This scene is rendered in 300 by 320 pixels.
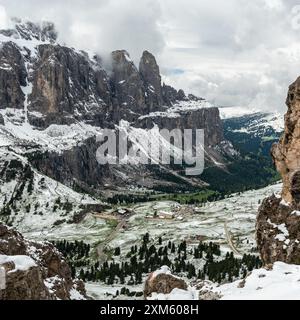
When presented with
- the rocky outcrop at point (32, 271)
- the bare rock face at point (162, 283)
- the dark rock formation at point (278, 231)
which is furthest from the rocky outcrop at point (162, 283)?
the dark rock formation at point (278, 231)

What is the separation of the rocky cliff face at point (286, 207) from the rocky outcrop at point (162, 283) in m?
22.4

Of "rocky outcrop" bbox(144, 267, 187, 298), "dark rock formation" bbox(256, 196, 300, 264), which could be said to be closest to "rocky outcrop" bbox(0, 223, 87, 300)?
"rocky outcrop" bbox(144, 267, 187, 298)

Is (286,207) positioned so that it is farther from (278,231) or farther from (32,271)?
(32,271)

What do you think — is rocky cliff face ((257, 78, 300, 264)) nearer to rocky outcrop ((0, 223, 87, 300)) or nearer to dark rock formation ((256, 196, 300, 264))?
dark rock formation ((256, 196, 300, 264))

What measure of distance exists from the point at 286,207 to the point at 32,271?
49210mm

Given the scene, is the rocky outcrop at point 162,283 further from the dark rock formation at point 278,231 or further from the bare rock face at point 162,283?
the dark rock formation at point 278,231

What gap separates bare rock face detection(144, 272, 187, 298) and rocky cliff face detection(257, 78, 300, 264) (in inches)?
885

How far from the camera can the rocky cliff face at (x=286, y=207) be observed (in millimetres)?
83188

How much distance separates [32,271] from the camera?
53344mm

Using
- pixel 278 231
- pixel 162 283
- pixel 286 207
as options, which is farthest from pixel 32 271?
pixel 286 207

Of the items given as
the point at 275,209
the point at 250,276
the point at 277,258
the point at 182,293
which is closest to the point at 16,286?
the point at 182,293

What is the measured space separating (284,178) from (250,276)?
138 ft
